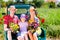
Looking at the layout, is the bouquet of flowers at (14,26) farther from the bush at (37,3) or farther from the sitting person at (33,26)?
the bush at (37,3)

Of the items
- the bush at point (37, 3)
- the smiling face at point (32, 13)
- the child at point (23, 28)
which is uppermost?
the bush at point (37, 3)

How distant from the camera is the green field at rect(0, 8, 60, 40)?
262 centimetres

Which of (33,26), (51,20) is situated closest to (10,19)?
(33,26)

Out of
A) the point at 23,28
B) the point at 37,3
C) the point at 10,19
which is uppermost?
the point at 37,3

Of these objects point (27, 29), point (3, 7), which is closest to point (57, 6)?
point (27, 29)

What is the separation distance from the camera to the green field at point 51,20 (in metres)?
2.62

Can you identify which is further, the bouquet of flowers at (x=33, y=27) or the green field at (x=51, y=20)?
the green field at (x=51, y=20)

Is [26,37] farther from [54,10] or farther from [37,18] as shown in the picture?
[54,10]

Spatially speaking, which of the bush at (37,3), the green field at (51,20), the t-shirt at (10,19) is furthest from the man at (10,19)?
the bush at (37,3)

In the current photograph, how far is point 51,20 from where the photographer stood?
106 inches

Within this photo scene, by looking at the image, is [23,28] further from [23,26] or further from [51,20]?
[51,20]

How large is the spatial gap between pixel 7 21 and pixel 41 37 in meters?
0.46

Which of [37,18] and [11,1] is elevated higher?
[11,1]

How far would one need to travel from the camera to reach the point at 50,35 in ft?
8.69
